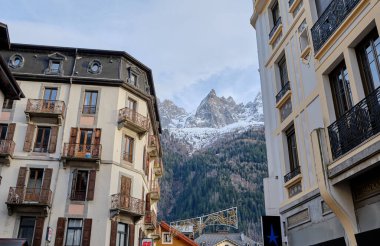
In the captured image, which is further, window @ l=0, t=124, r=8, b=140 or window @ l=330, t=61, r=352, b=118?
window @ l=0, t=124, r=8, b=140

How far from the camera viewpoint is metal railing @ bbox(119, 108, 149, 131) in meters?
28.9

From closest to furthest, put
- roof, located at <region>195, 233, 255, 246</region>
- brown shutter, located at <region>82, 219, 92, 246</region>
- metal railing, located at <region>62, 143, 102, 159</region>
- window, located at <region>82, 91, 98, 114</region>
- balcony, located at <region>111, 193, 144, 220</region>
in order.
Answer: brown shutter, located at <region>82, 219, 92, 246</region>
balcony, located at <region>111, 193, 144, 220</region>
metal railing, located at <region>62, 143, 102, 159</region>
window, located at <region>82, 91, 98, 114</region>
roof, located at <region>195, 233, 255, 246</region>

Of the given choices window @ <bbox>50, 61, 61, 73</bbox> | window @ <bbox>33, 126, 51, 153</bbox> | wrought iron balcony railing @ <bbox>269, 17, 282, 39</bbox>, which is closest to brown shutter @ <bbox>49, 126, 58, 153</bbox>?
window @ <bbox>33, 126, 51, 153</bbox>

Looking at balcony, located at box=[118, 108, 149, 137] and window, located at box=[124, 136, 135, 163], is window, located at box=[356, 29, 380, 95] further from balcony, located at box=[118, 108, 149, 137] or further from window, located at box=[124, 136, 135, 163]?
window, located at box=[124, 136, 135, 163]

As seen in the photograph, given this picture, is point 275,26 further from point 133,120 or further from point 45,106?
point 45,106

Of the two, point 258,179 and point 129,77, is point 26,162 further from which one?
point 258,179

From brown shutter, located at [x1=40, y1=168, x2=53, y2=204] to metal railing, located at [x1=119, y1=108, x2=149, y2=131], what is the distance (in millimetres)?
6350

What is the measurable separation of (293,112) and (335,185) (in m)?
4.13

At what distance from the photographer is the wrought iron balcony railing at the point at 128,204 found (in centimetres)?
2626

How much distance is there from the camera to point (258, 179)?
16138 centimetres

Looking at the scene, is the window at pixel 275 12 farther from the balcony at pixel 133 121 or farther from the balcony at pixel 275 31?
the balcony at pixel 133 121

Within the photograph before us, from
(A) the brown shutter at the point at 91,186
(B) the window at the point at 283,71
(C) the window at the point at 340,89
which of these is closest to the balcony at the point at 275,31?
(B) the window at the point at 283,71

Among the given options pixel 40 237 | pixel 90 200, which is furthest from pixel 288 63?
pixel 40 237

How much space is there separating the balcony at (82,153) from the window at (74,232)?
13.3 feet
